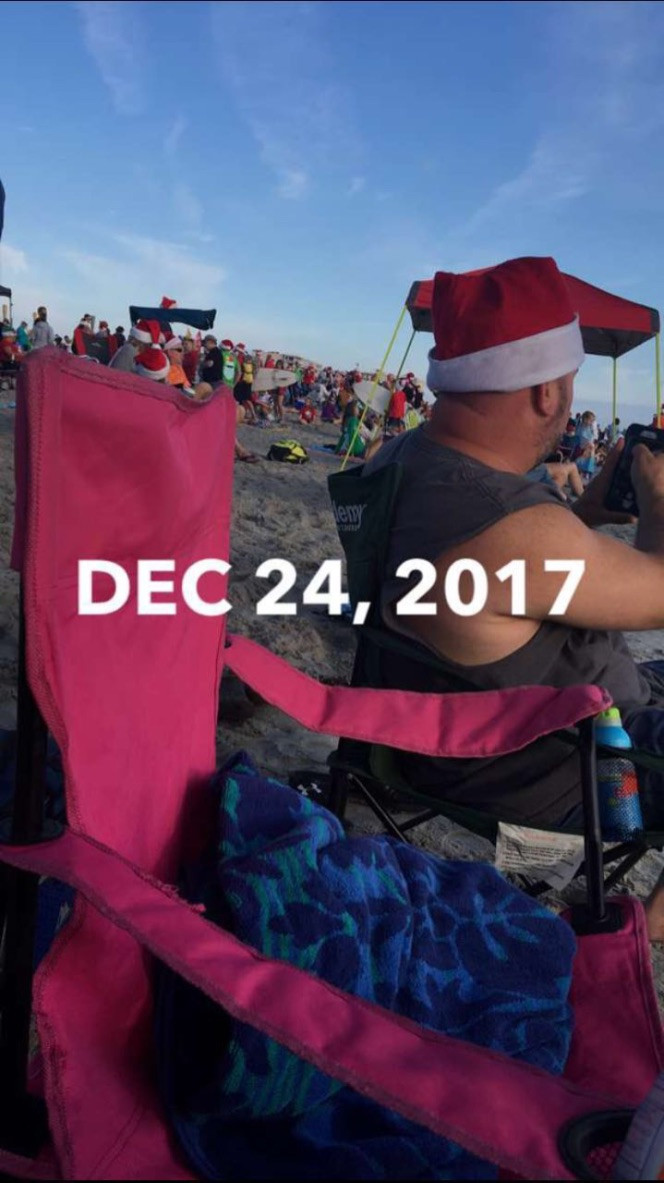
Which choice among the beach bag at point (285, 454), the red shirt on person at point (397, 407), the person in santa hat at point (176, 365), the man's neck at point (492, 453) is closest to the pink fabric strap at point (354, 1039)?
the man's neck at point (492, 453)

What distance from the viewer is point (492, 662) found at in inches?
71.9

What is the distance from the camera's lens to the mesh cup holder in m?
0.74

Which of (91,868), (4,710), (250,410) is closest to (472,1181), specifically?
(91,868)

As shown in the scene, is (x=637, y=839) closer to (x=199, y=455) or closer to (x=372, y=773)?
(x=372, y=773)

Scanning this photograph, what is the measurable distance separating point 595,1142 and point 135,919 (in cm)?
51

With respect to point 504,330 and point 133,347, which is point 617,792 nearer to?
point 504,330

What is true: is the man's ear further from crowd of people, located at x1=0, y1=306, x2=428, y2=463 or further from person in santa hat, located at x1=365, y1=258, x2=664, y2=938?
crowd of people, located at x1=0, y1=306, x2=428, y2=463

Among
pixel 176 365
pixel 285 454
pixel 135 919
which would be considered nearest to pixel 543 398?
pixel 135 919

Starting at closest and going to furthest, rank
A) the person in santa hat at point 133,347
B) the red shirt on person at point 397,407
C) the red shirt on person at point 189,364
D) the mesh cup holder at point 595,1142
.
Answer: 1. the mesh cup holder at point 595,1142
2. the person in santa hat at point 133,347
3. the red shirt on person at point 397,407
4. the red shirt on person at point 189,364

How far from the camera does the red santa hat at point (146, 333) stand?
1078 cm

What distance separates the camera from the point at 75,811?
1005 mm

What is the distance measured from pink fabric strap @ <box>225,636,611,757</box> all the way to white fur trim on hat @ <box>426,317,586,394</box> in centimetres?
71

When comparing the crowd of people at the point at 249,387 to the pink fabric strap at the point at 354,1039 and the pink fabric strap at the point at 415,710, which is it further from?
the pink fabric strap at the point at 354,1039

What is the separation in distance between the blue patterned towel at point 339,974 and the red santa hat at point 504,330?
107 centimetres
